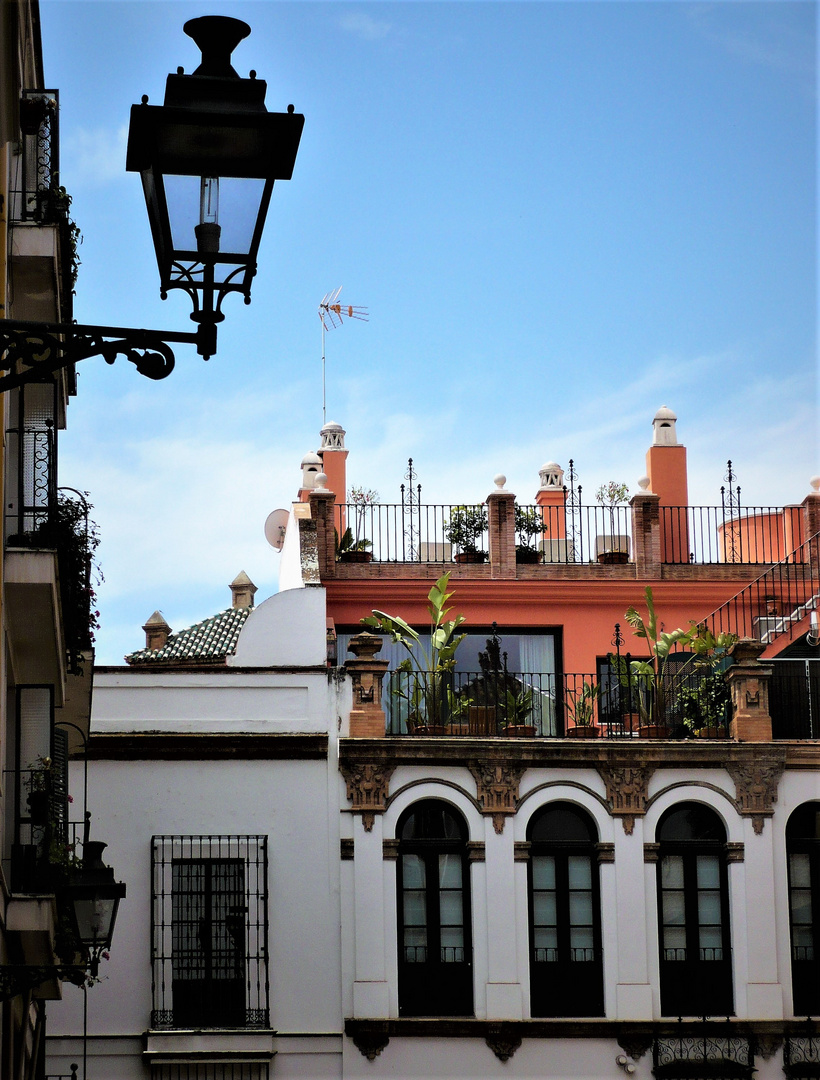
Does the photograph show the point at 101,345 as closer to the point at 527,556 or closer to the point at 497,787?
the point at 497,787

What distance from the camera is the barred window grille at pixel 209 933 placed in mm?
21453

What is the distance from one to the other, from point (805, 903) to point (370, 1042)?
19.9 ft

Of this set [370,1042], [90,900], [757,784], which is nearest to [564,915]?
[370,1042]

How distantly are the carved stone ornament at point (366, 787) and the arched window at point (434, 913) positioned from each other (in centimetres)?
49

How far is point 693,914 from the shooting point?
2280 cm

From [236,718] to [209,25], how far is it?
55.2ft

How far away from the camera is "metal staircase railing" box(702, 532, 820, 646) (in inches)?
1079

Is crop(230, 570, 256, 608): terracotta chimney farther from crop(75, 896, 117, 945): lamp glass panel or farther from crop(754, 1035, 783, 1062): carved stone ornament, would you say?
crop(75, 896, 117, 945): lamp glass panel

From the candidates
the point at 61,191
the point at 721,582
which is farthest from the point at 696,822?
the point at 61,191

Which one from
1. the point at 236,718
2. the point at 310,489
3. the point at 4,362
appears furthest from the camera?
the point at 310,489

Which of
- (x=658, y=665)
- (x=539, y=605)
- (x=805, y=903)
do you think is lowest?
(x=805, y=903)

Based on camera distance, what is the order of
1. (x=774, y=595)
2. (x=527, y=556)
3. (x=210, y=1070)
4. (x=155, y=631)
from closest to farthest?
(x=210, y=1070) → (x=774, y=595) → (x=527, y=556) → (x=155, y=631)

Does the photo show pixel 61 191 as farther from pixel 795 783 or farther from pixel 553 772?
pixel 795 783

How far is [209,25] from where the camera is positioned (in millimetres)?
6258
